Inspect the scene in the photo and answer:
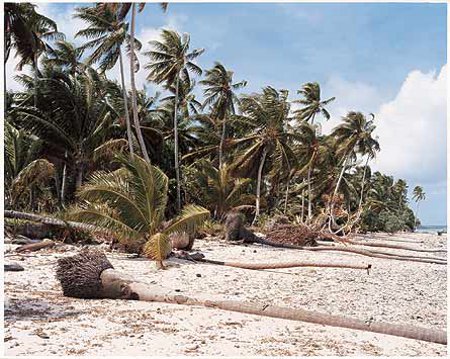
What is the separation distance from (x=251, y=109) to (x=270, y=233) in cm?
1177

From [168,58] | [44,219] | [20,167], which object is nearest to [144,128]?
[168,58]

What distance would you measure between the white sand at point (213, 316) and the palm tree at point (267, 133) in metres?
18.3

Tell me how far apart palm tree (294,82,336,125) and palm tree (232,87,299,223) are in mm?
8529

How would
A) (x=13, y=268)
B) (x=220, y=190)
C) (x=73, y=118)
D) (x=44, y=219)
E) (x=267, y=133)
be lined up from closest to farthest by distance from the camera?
(x=13, y=268) → (x=44, y=219) → (x=73, y=118) → (x=220, y=190) → (x=267, y=133)

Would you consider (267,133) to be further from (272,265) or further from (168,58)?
(272,265)

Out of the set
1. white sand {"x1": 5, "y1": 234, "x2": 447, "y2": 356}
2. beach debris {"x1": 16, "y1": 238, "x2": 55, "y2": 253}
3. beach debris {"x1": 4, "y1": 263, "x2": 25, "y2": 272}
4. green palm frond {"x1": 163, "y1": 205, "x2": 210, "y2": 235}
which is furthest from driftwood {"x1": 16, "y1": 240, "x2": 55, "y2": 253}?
green palm frond {"x1": 163, "y1": 205, "x2": 210, "y2": 235}

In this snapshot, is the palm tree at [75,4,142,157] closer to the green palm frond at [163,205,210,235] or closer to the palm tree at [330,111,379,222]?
the green palm frond at [163,205,210,235]

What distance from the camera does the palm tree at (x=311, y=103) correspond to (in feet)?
126

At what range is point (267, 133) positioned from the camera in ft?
96.8

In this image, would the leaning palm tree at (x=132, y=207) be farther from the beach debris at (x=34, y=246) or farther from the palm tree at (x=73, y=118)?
the palm tree at (x=73, y=118)

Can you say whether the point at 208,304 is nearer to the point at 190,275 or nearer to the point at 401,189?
the point at 190,275

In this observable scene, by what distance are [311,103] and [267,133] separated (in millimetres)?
10446

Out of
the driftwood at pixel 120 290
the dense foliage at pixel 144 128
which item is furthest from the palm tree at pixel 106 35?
the driftwood at pixel 120 290

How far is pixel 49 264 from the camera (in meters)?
10.4
